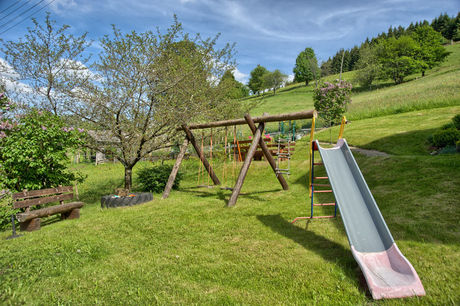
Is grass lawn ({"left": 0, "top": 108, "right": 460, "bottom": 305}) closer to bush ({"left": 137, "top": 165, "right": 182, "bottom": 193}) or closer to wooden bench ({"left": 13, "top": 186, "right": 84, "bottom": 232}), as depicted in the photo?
wooden bench ({"left": 13, "top": 186, "right": 84, "bottom": 232})

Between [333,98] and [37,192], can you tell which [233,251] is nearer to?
[37,192]

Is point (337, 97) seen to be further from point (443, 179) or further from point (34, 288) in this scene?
point (34, 288)

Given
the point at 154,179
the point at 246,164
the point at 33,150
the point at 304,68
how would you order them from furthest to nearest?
the point at 304,68 → the point at 154,179 → the point at 246,164 → the point at 33,150

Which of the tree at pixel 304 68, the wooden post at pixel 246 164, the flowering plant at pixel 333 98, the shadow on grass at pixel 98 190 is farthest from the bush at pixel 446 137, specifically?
the tree at pixel 304 68

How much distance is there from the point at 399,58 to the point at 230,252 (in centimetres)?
5462

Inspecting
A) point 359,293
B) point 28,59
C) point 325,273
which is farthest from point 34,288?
point 28,59

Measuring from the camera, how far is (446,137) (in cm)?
969

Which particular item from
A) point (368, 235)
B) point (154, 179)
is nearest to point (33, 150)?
point (154, 179)

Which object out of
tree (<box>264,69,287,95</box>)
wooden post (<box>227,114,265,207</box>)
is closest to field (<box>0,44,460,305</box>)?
wooden post (<box>227,114,265,207</box>)

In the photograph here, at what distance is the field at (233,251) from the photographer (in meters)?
3.20

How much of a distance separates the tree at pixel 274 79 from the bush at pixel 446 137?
67.7 metres

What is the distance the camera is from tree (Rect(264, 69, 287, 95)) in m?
76.1

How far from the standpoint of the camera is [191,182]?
1237cm

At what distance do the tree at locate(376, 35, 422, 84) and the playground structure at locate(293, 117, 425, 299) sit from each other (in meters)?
49.6
